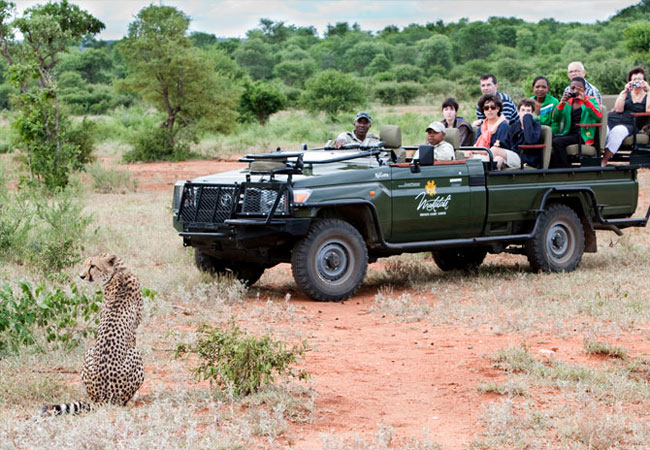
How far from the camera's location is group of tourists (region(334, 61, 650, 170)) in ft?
32.1

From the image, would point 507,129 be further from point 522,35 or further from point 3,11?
point 522,35

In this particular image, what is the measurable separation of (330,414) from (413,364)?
4.44 feet

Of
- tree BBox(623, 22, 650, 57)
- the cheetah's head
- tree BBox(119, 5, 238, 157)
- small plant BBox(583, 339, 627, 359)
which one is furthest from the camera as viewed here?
tree BBox(623, 22, 650, 57)

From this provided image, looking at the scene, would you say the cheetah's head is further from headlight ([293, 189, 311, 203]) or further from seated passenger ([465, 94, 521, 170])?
seated passenger ([465, 94, 521, 170])

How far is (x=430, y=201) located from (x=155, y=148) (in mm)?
17670

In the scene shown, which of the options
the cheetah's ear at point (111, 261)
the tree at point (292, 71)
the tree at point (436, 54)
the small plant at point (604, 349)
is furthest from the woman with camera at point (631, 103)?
the tree at point (436, 54)

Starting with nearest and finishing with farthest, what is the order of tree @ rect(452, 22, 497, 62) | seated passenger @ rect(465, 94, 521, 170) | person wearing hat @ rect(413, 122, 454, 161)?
person wearing hat @ rect(413, 122, 454, 161), seated passenger @ rect(465, 94, 521, 170), tree @ rect(452, 22, 497, 62)

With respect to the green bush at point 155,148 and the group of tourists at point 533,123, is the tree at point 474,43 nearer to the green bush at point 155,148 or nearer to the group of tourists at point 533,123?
the green bush at point 155,148

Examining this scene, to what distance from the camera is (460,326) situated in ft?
25.0

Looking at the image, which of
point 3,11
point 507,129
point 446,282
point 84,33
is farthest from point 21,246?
point 84,33

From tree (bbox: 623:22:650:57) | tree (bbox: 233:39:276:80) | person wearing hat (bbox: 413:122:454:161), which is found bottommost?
person wearing hat (bbox: 413:122:454:161)

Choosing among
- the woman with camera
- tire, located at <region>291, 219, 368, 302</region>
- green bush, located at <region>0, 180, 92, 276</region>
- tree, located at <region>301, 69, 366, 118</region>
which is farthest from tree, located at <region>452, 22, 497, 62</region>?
tire, located at <region>291, 219, 368, 302</region>

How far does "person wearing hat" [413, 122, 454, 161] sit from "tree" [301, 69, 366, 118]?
28.0 meters

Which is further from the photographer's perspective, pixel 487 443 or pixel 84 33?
pixel 84 33
